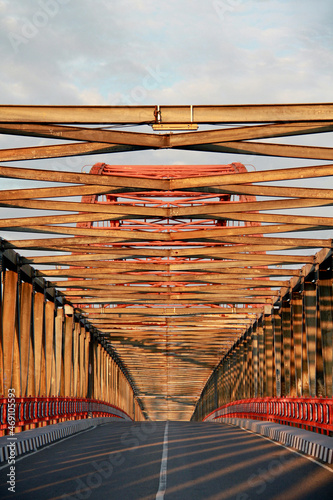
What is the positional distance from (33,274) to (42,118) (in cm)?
1343

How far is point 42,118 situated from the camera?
15.3 m

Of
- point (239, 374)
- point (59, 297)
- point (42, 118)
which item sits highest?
point (42, 118)

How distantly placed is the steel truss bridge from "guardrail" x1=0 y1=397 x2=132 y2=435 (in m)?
0.09

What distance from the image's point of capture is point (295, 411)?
22.6 m

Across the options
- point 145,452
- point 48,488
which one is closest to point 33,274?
point 145,452

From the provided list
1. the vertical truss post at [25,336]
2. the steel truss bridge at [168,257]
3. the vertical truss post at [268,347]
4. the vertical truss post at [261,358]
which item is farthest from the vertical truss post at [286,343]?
the vertical truss post at [25,336]

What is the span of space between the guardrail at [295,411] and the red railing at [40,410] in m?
7.35

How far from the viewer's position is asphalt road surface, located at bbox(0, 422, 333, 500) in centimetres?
978

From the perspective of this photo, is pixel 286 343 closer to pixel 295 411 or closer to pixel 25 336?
pixel 295 411

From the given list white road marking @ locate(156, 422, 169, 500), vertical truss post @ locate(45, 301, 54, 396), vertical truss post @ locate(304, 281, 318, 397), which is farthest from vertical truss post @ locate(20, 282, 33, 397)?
white road marking @ locate(156, 422, 169, 500)

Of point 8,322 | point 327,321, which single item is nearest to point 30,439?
point 8,322

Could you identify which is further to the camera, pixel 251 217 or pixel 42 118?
pixel 251 217

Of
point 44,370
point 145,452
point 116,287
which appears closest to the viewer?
point 145,452

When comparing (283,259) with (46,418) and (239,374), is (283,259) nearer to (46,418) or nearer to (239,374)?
(46,418)
